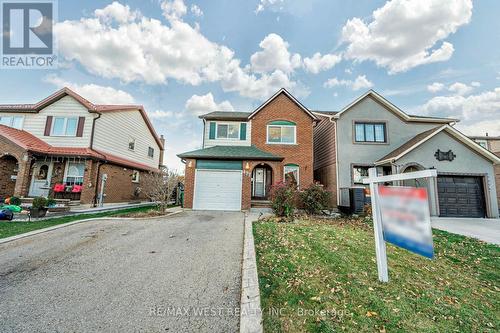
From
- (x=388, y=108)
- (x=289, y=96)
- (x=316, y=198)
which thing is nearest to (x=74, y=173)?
(x=316, y=198)

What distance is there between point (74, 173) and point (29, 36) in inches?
324

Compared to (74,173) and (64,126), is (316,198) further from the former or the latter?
(64,126)

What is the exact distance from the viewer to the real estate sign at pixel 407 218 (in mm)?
2664

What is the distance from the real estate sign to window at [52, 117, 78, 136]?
1856 centimetres

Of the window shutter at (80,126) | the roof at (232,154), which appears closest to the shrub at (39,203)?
the window shutter at (80,126)

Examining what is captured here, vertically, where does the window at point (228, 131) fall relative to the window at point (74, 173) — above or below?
above

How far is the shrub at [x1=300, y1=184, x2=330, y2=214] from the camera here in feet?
35.0

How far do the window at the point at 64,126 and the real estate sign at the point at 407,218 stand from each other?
1856cm

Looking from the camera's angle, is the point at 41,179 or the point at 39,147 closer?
the point at 39,147

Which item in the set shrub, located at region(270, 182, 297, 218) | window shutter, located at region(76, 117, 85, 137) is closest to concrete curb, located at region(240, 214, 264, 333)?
shrub, located at region(270, 182, 297, 218)

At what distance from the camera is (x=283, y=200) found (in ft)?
32.3

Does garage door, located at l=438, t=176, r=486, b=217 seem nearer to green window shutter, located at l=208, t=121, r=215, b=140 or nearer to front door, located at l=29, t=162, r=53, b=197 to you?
green window shutter, located at l=208, t=121, r=215, b=140

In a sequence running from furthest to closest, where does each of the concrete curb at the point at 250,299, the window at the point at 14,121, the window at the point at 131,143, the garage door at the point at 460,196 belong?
the window at the point at 131,143, the window at the point at 14,121, the garage door at the point at 460,196, the concrete curb at the point at 250,299

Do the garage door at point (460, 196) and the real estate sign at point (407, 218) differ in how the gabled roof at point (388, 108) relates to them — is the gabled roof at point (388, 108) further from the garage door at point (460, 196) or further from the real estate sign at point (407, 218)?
the real estate sign at point (407, 218)
